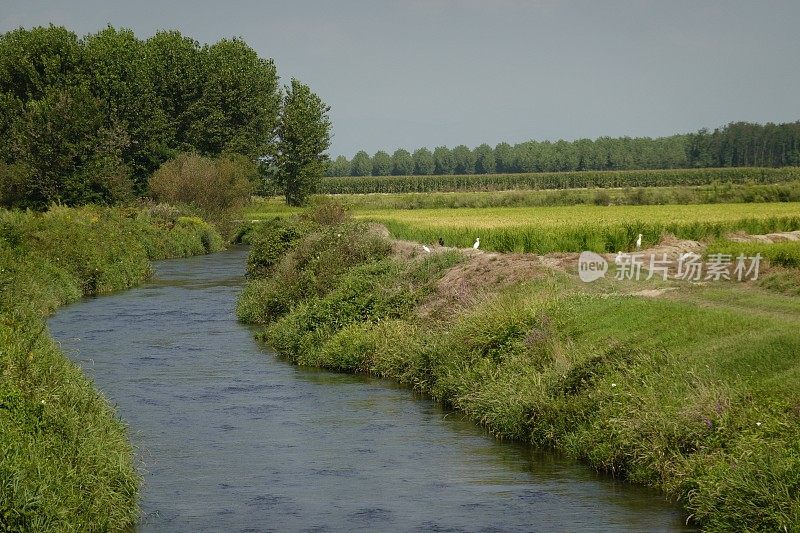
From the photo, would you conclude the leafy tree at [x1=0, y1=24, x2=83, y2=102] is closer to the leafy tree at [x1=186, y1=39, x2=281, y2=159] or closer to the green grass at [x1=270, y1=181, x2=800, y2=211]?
the leafy tree at [x1=186, y1=39, x2=281, y2=159]

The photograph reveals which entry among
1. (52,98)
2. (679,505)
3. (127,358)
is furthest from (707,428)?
(52,98)

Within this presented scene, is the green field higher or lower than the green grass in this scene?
higher

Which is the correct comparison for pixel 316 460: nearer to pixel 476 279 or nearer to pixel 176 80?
pixel 476 279

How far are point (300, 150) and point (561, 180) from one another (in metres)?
63.3

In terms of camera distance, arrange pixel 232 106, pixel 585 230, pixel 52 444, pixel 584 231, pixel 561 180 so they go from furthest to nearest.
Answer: pixel 561 180 < pixel 232 106 < pixel 585 230 < pixel 584 231 < pixel 52 444

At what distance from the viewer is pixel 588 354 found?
18594mm

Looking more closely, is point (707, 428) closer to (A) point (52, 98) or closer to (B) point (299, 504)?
(B) point (299, 504)

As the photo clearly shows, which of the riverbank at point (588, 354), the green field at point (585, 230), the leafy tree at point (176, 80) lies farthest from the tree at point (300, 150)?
the riverbank at point (588, 354)

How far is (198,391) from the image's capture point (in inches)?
917

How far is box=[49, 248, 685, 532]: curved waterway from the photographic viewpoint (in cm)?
1464

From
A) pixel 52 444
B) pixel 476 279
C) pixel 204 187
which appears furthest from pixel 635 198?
pixel 52 444

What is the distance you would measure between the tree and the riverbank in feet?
232

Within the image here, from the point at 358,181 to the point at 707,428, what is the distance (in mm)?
155067

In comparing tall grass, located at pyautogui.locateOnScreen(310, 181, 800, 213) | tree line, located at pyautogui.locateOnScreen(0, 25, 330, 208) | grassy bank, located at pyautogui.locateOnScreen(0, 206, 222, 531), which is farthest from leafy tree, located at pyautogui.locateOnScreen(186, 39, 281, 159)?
grassy bank, located at pyautogui.locateOnScreen(0, 206, 222, 531)
